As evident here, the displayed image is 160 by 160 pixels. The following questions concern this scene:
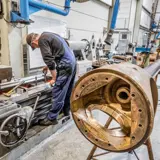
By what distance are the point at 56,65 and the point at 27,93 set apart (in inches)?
20.0

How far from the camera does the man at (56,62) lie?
188 centimetres

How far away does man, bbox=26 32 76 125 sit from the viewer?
1884 mm

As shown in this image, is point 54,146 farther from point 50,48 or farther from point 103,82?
point 103,82

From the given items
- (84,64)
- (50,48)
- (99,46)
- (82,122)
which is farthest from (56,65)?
(99,46)

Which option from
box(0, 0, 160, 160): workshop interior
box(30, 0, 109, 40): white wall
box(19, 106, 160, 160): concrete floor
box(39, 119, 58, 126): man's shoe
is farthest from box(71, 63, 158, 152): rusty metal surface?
box(30, 0, 109, 40): white wall

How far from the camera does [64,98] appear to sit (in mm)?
2123

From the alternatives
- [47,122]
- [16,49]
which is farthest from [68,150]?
[16,49]

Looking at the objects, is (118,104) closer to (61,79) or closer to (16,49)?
(61,79)

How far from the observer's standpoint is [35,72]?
2.84 metres

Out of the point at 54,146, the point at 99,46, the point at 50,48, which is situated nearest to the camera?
the point at 54,146

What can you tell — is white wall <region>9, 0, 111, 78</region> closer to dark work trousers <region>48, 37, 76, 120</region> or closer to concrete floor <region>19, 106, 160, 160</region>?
dark work trousers <region>48, 37, 76, 120</region>

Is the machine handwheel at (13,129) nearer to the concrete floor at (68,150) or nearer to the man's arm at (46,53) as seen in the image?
the concrete floor at (68,150)

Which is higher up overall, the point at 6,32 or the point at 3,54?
the point at 6,32

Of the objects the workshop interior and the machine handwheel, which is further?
the machine handwheel
